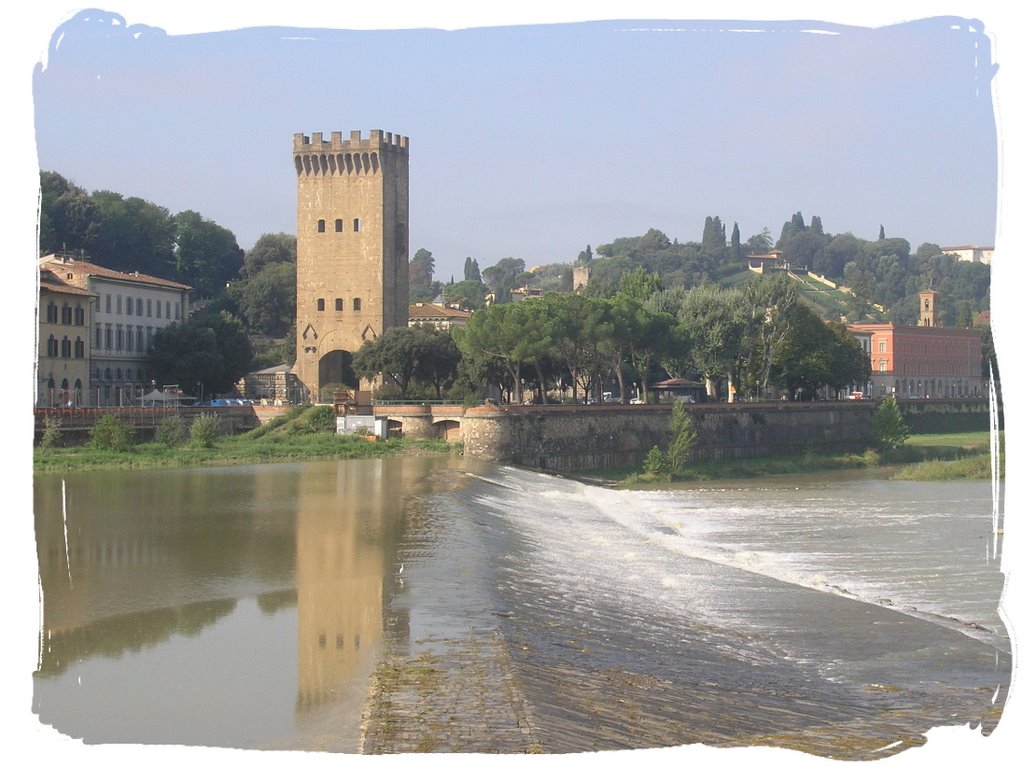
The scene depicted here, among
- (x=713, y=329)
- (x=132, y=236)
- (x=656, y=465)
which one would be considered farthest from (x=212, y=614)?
(x=132, y=236)

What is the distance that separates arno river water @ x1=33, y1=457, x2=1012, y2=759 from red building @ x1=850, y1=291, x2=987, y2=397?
32493mm

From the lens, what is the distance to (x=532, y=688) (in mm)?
11469

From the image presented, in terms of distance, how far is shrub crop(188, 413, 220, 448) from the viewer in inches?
1908

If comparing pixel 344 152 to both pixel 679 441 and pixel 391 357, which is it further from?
A: pixel 679 441

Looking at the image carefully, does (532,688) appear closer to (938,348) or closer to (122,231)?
(938,348)

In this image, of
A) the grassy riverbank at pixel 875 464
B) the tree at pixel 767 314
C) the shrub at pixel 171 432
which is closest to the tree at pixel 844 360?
the grassy riverbank at pixel 875 464

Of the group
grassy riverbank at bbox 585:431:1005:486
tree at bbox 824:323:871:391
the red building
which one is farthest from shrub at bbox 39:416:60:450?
tree at bbox 824:323:871:391

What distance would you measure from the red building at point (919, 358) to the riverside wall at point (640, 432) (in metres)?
5.16

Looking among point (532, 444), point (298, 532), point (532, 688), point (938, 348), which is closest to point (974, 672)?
point (532, 688)

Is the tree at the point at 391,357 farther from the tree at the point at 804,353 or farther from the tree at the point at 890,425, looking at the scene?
the tree at the point at 890,425

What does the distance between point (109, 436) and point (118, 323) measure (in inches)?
811

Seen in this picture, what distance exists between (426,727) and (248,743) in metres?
1.33

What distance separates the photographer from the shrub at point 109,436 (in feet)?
143

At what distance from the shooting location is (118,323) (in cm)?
6297
